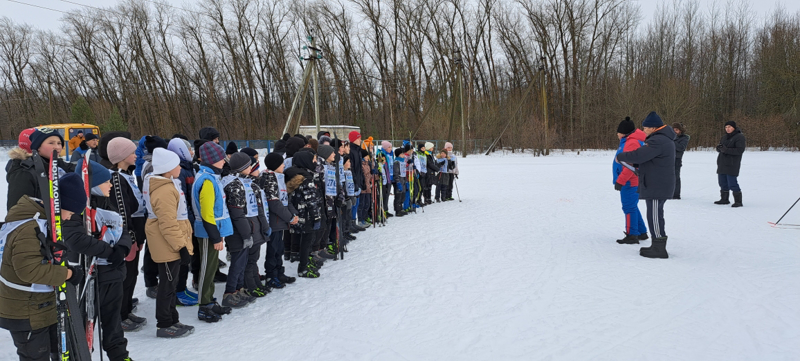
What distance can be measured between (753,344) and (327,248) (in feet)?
17.7

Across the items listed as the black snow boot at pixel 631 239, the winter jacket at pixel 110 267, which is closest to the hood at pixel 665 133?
the black snow boot at pixel 631 239

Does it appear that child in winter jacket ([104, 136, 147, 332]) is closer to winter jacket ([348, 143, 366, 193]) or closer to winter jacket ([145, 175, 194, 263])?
winter jacket ([145, 175, 194, 263])

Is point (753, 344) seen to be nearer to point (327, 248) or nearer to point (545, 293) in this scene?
point (545, 293)

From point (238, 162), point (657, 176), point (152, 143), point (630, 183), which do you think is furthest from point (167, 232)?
point (630, 183)

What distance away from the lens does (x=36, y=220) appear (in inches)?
102

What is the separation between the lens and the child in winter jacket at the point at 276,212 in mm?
5219

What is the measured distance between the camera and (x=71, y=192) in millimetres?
2721

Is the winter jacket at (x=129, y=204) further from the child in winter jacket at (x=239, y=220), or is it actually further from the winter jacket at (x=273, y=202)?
the winter jacket at (x=273, y=202)

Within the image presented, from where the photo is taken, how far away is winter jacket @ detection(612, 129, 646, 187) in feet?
21.1

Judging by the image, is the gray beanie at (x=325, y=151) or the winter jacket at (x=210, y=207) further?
the gray beanie at (x=325, y=151)

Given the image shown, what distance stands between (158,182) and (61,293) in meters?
1.29

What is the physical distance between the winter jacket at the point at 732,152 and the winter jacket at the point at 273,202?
393 inches

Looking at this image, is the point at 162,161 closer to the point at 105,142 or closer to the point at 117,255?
A: the point at 117,255

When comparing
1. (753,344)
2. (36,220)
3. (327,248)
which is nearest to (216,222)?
(36,220)
